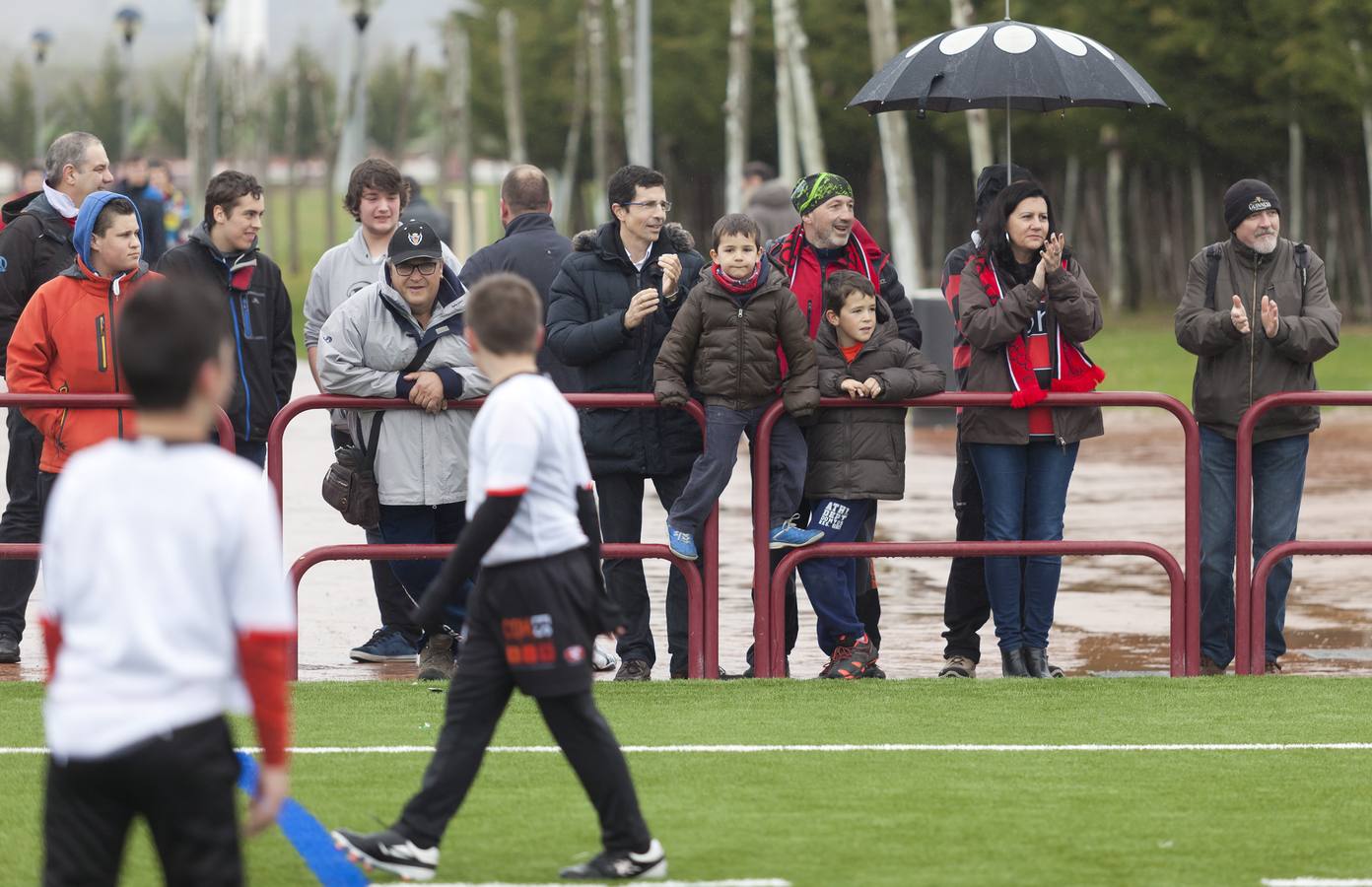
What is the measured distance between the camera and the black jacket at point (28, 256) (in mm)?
9406

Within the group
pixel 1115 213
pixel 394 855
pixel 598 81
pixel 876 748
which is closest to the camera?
pixel 394 855

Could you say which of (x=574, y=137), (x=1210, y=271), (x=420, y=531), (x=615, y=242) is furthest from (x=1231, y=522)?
(x=574, y=137)

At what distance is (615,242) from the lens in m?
8.74

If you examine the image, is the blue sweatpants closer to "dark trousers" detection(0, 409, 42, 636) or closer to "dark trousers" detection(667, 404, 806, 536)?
"dark trousers" detection(667, 404, 806, 536)

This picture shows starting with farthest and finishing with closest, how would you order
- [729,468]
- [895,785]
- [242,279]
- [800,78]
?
1. [800,78]
2. [242,279]
3. [729,468]
4. [895,785]

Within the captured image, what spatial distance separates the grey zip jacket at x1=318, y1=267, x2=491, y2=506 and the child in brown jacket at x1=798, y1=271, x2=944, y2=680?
1.30m

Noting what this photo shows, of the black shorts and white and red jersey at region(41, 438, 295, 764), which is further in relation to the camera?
the black shorts

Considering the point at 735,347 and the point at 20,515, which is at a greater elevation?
the point at 735,347

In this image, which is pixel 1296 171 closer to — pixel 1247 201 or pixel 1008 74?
pixel 1008 74

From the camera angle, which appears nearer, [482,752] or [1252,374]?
[482,752]

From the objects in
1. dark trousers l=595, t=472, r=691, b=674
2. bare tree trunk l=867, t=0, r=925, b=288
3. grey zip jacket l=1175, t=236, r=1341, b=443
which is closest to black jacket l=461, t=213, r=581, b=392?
dark trousers l=595, t=472, r=691, b=674

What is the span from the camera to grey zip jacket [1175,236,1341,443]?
8.85 m

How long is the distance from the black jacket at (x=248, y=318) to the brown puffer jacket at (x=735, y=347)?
1596 millimetres

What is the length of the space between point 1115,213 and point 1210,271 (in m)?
35.2
